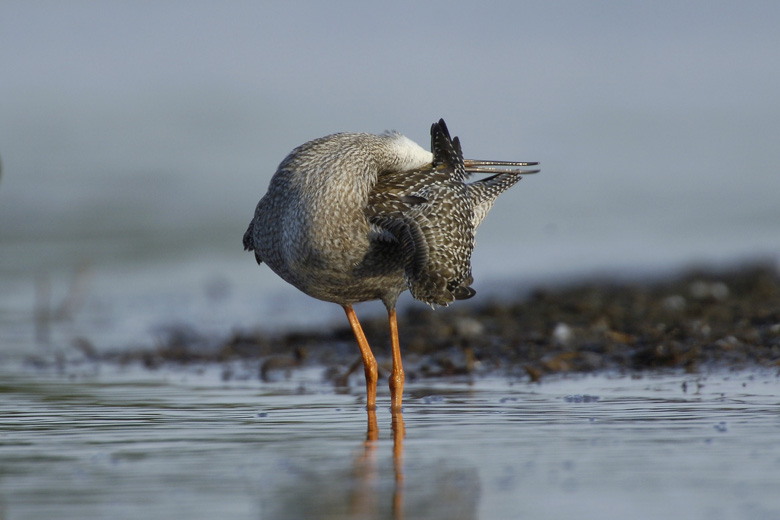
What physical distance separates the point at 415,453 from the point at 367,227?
7.25 feet

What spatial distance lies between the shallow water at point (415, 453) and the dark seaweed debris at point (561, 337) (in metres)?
0.79

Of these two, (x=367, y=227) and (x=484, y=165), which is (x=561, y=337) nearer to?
(x=484, y=165)

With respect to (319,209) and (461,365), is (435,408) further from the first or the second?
(461,365)

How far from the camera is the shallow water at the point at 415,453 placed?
4551 mm

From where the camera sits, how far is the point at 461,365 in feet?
31.3

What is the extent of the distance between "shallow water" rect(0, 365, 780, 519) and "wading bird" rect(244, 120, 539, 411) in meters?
0.77

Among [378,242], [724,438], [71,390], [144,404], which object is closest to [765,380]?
[724,438]

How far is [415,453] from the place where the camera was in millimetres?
5613

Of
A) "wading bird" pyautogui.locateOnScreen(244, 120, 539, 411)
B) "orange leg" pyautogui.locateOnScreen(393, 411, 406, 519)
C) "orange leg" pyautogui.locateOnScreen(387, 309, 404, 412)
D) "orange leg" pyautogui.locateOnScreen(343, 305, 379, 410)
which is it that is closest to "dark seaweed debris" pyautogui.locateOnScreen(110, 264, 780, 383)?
"orange leg" pyautogui.locateOnScreen(343, 305, 379, 410)

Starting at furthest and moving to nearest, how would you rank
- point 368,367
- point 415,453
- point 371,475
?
point 368,367, point 415,453, point 371,475

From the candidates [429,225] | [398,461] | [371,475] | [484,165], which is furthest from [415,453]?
[484,165]

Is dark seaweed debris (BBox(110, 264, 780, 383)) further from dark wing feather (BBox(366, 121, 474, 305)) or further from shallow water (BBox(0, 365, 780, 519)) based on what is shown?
dark wing feather (BBox(366, 121, 474, 305))

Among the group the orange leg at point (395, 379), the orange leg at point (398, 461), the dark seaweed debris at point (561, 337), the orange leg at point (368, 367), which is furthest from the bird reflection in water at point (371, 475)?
the dark seaweed debris at point (561, 337)

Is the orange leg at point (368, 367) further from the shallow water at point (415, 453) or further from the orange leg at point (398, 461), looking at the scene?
the orange leg at point (398, 461)
